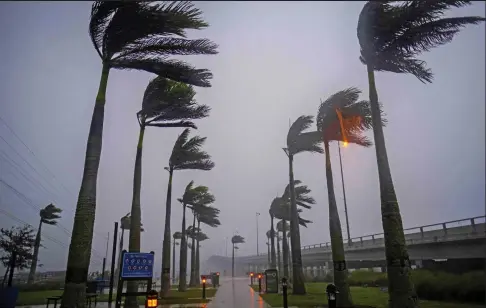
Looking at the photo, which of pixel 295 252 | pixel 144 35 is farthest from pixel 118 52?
pixel 295 252

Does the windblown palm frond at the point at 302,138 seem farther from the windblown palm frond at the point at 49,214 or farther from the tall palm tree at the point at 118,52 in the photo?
the windblown palm frond at the point at 49,214

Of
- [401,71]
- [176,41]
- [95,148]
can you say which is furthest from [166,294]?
[401,71]

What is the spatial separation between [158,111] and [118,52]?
5939 millimetres

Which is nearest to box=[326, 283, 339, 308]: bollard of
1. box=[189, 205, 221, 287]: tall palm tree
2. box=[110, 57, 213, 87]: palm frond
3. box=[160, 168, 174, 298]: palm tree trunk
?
box=[110, 57, 213, 87]: palm frond

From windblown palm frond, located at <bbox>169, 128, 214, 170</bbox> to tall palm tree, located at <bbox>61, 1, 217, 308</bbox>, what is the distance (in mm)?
10959

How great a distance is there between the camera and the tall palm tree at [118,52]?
28.4ft

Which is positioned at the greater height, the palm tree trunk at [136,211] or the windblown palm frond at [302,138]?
the windblown palm frond at [302,138]

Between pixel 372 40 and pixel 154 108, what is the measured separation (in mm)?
10508

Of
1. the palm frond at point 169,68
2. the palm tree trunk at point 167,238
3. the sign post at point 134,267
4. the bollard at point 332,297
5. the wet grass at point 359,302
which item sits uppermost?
the palm frond at point 169,68

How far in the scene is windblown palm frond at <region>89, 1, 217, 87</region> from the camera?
1002 cm

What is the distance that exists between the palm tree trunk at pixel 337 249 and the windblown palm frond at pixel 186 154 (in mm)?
9714

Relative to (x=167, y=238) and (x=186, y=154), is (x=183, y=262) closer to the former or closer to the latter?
(x=167, y=238)

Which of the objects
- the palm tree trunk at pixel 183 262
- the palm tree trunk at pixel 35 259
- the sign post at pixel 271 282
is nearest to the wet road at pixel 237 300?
the sign post at pixel 271 282

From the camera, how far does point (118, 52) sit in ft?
36.4
